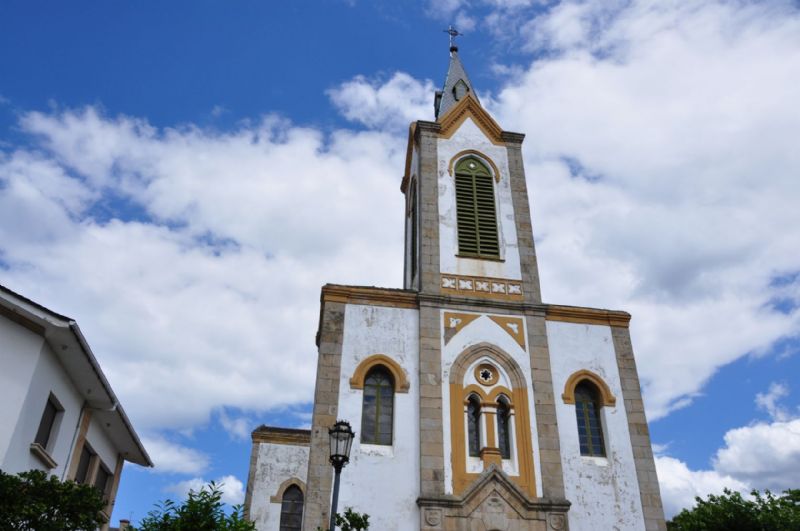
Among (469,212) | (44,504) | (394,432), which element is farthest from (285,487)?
(44,504)

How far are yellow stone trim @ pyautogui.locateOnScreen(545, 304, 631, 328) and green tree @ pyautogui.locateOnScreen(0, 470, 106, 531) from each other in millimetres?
13284

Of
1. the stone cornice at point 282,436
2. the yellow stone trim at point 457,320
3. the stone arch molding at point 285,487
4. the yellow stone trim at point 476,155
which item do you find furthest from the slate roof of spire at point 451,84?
the stone arch molding at point 285,487

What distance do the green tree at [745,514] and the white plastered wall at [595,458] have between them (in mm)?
5181

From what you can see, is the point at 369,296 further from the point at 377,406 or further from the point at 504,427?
the point at 504,427

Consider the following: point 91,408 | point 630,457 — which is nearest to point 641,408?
point 630,457

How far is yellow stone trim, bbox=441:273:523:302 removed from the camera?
65.3 feet

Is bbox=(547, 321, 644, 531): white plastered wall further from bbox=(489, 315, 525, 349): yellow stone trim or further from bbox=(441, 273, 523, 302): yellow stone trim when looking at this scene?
bbox=(441, 273, 523, 302): yellow stone trim

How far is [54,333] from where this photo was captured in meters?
13.0

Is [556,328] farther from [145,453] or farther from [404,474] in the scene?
[145,453]

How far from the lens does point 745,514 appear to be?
65.7 ft

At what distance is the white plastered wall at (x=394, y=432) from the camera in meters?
16.0

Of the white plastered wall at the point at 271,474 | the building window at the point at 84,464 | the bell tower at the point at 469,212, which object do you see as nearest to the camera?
the building window at the point at 84,464

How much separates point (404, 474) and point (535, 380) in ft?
15.2

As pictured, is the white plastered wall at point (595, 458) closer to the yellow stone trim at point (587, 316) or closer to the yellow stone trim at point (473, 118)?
the yellow stone trim at point (587, 316)
